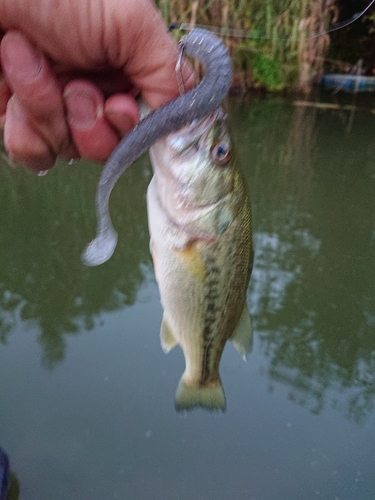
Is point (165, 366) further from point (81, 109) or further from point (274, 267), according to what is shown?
point (81, 109)

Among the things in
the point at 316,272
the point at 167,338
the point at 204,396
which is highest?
the point at 167,338

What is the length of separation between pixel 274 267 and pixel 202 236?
211 centimetres

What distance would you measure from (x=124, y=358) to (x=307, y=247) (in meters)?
1.58

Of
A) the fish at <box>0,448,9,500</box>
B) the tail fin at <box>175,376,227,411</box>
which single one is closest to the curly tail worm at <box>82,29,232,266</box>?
the tail fin at <box>175,376,227,411</box>

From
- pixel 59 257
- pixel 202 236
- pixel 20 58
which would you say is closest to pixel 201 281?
pixel 202 236

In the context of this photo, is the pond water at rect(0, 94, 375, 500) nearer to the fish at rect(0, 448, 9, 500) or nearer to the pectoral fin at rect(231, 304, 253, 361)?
the fish at rect(0, 448, 9, 500)

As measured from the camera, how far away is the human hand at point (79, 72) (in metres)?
1.04

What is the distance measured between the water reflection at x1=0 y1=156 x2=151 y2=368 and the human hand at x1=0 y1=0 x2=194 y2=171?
159 cm

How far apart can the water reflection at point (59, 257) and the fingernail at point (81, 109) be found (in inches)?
65.0

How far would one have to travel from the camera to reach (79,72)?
1.22 m

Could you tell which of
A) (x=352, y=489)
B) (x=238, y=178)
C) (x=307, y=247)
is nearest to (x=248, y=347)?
(x=238, y=178)

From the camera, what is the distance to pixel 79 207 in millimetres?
3777

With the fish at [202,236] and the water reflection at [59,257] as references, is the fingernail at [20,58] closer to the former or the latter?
the fish at [202,236]

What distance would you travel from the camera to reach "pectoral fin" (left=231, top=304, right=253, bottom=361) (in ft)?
4.35
